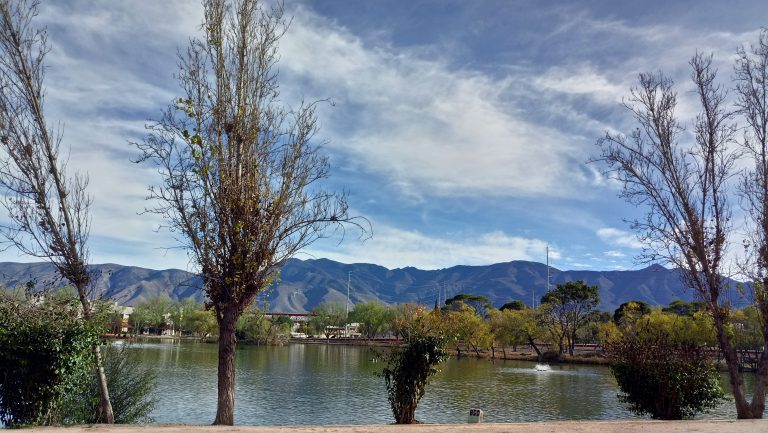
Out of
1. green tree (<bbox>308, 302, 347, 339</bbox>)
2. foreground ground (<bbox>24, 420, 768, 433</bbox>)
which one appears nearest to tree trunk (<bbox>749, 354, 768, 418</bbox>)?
foreground ground (<bbox>24, 420, 768, 433</bbox>)

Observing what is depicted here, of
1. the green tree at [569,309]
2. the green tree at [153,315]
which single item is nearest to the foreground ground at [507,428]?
the green tree at [569,309]

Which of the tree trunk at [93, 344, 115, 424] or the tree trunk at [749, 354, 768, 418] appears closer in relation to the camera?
the tree trunk at [93, 344, 115, 424]

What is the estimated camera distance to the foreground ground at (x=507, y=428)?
8844 millimetres

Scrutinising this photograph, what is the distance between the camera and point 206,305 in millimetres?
10930

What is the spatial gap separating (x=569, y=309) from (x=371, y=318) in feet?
191

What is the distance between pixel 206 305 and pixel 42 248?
383cm

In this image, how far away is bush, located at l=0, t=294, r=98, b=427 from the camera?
9.48m

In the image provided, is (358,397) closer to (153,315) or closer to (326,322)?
(153,315)

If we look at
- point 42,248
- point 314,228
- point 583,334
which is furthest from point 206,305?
→ point 583,334

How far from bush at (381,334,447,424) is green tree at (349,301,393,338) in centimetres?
11152

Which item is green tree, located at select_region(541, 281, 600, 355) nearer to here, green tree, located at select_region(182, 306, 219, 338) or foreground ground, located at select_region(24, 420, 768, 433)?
green tree, located at select_region(182, 306, 219, 338)

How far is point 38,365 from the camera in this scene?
9.59m

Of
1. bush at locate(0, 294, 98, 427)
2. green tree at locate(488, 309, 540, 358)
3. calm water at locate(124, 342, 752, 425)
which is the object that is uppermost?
bush at locate(0, 294, 98, 427)

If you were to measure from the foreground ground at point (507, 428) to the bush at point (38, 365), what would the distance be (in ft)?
3.95
